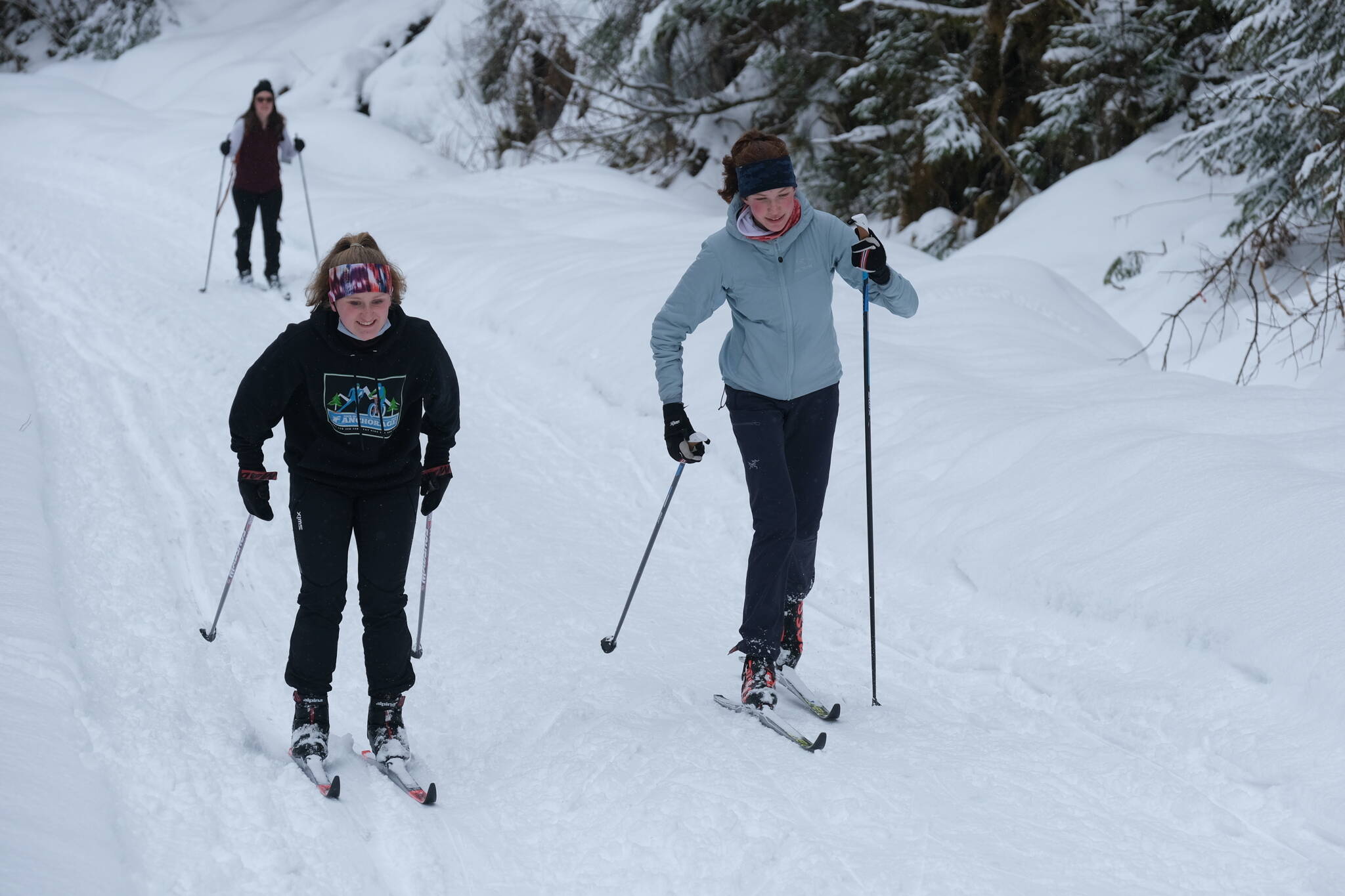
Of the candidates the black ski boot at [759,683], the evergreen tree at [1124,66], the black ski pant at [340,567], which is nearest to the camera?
the black ski pant at [340,567]

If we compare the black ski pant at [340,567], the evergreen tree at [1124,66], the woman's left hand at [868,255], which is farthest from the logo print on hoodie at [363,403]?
the evergreen tree at [1124,66]

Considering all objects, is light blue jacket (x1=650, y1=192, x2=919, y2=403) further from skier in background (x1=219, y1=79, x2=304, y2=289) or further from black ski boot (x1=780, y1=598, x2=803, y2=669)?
skier in background (x1=219, y1=79, x2=304, y2=289)

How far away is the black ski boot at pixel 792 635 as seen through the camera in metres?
4.11

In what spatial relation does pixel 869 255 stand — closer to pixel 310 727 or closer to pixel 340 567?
pixel 340 567

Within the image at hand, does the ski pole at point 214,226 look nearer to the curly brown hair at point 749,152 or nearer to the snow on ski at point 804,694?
the curly brown hair at point 749,152

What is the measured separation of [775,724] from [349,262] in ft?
6.50

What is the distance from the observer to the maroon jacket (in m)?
9.95

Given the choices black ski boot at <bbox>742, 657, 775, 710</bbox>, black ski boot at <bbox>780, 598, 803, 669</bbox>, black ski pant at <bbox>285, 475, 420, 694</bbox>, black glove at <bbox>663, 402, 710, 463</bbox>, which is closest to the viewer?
black ski pant at <bbox>285, 475, 420, 694</bbox>

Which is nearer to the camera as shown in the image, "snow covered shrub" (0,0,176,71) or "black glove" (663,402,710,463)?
"black glove" (663,402,710,463)

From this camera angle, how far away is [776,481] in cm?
377

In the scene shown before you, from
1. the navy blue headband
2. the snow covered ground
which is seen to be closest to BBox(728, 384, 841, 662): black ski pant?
the snow covered ground

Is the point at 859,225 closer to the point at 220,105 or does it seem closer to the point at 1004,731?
the point at 1004,731

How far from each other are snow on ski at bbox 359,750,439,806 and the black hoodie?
832mm

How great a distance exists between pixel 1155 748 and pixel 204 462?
479 centimetres
